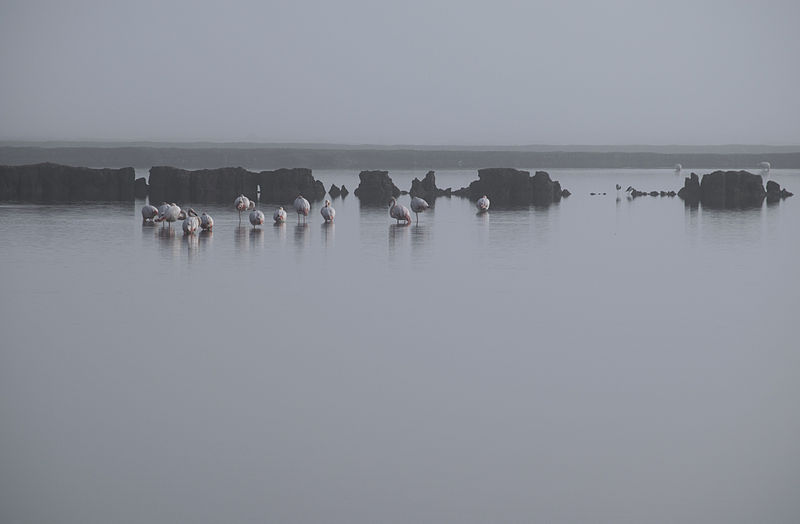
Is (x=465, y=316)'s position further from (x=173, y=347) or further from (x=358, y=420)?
(x=358, y=420)

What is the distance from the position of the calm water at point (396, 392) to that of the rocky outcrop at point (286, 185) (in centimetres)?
2922

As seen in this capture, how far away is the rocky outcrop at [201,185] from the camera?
4841cm

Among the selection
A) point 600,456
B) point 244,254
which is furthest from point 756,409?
point 244,254

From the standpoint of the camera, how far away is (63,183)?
4741cm

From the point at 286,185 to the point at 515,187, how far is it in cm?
1057

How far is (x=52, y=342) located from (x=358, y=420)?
500cm

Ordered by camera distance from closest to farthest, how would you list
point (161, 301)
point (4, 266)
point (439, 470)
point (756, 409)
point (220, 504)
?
point (220, 504) → point (439, 470) → point (756, 409) → point (161, 301) → point (4, 266)

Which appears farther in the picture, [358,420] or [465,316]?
[465,316]

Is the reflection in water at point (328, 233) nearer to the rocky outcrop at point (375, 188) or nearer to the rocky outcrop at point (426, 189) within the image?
the rocky outcrop at point (375, 188)

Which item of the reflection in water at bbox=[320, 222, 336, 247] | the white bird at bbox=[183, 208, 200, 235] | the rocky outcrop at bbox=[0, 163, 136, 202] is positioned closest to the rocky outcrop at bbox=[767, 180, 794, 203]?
the reflection in water at bbox=[320, 222, 336, 247]

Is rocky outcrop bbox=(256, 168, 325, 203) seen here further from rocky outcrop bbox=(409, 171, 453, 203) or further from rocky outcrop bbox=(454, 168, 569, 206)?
rocky outcrop bbox=(454, 168, 569, 206)

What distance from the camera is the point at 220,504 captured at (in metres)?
7.38

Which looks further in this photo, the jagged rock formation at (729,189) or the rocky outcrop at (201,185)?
the jagged rock formation at (729,189)

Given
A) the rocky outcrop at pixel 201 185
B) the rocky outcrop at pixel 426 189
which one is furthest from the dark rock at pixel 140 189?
the rocky outcrop at pixel 426 189
